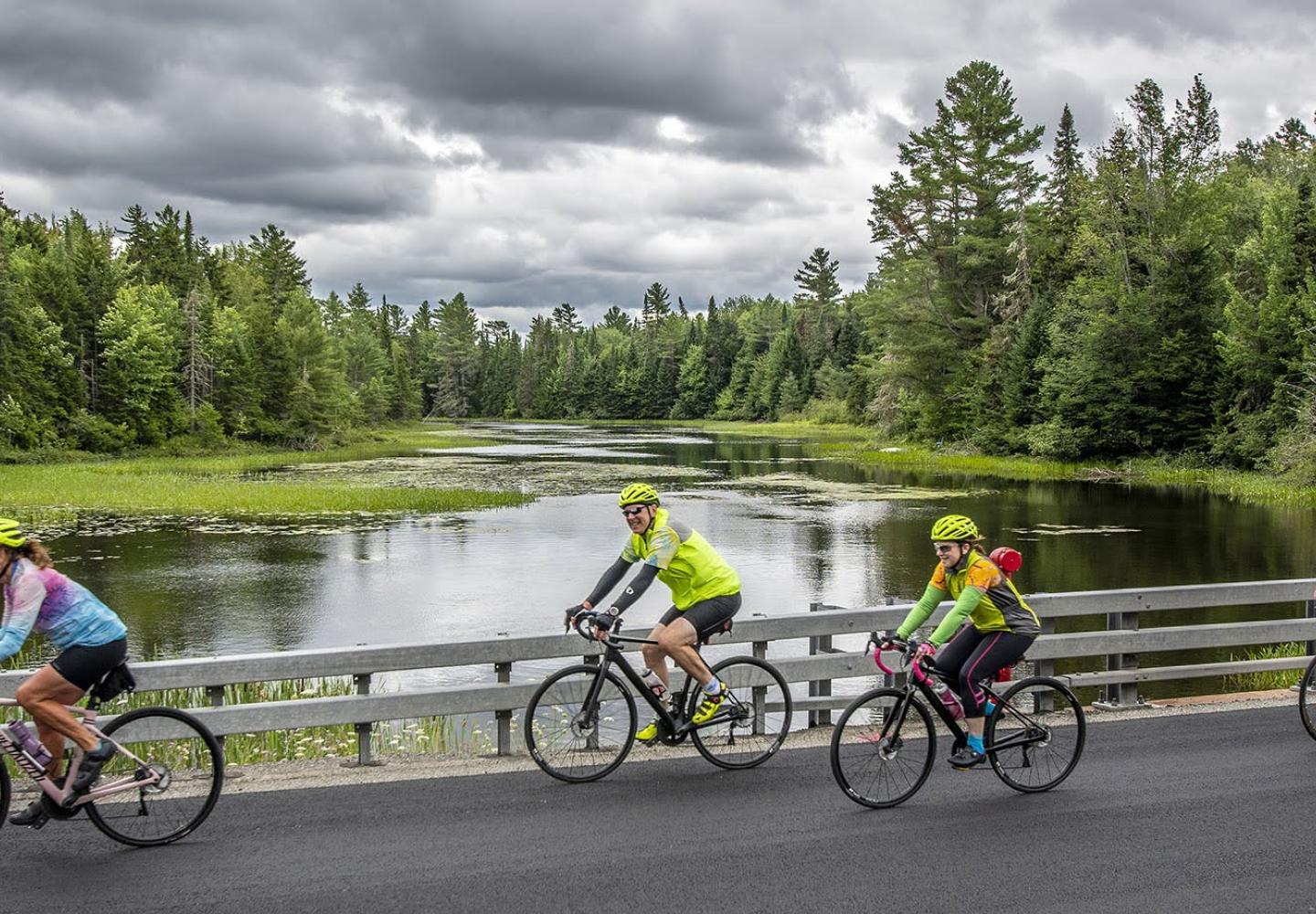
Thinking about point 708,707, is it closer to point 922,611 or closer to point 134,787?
point 922,611

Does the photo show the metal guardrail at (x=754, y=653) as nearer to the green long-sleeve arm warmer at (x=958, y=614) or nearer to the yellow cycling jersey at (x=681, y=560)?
the yellow cycling jersey at (x=681, y=560)

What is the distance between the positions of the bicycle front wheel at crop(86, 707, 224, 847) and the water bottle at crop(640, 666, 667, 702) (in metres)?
2.90

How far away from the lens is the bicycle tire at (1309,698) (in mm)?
8195

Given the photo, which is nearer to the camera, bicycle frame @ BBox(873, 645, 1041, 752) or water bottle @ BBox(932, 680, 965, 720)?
bicycle frame @ BBox(873, 645, 1041, 752)

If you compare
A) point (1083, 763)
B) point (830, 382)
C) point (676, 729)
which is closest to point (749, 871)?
point (676, 729)

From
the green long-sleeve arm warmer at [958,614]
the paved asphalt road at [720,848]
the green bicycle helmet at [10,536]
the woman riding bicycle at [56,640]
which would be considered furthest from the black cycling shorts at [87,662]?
the green long-sleeve arm warmer at [958,614]

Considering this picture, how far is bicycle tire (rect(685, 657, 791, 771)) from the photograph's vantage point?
25.1 ft

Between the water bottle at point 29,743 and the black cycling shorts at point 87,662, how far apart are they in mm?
354

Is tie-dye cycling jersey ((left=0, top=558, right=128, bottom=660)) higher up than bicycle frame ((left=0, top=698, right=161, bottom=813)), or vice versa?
tie-dye cycling jersey ((left=0, top=558, right=128, bottom=660))

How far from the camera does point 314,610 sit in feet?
63.6

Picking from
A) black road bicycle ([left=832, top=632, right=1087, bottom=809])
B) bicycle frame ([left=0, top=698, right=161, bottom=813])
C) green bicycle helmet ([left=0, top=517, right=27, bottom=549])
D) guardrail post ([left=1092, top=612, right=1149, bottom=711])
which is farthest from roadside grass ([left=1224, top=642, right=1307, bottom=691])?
green bicycle helmet ([left=0, top=517, right=27, bottom=549])

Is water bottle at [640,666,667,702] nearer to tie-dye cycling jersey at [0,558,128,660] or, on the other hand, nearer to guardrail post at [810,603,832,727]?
guardrail post at [810,603,832,727]

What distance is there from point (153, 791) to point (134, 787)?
0.10m

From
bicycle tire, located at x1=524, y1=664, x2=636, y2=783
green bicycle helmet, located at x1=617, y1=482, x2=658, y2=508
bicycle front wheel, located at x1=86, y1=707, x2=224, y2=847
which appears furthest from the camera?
green bicycle helmet, located at x1=617, y1=482, x2=658, y2=508
